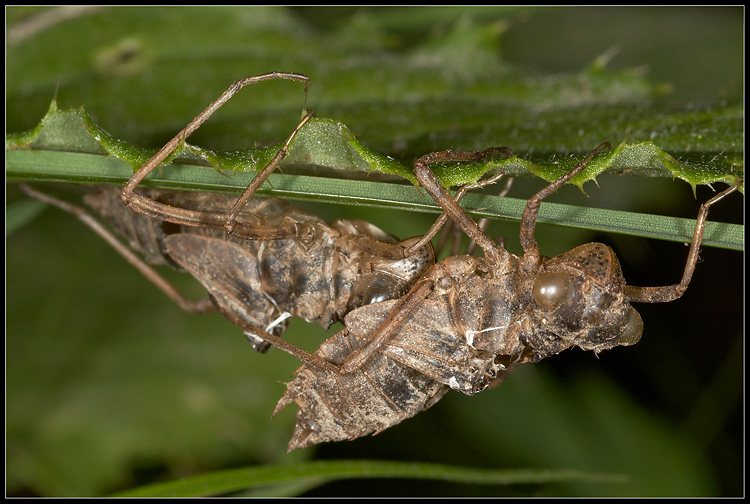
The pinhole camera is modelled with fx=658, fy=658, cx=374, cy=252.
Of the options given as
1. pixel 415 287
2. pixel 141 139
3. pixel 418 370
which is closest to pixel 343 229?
pixel 415 287

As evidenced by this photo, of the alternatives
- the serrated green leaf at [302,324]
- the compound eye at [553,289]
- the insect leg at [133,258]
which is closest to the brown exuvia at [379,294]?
the compound eye at [553,289]

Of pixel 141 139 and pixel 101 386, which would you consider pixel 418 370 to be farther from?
pixel 101 386

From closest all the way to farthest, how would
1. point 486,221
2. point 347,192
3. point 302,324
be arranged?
point 347,192, point 486,221, point 302,324

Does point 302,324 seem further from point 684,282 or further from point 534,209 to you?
point 684,282

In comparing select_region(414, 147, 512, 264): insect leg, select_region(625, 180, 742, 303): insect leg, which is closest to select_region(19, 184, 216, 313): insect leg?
select_region(414, 147, 512, 264): insect leg

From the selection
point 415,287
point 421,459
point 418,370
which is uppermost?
point 415,287

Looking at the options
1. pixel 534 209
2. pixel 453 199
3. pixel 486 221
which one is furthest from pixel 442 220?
pixel 486 221

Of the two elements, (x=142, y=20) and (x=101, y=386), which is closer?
(x=142, y=20)
